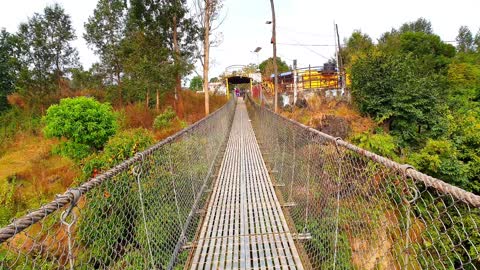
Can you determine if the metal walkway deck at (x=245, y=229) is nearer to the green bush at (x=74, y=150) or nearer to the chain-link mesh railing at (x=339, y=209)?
the chain-link mesh railing at (x=339, y=209)

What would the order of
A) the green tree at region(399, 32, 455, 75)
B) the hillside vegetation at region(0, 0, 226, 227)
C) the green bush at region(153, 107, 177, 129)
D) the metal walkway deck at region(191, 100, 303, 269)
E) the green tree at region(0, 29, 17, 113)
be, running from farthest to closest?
the green tree at region(399, 32, 455, 75)
the green tree at region(0, 29, 17, 113)
the green bush at region(153, 107, 177, 129)
the hillside vegetation at region(0, 0, 226, 227)
the metal walkway deck at region(191, 100, 303, 269)

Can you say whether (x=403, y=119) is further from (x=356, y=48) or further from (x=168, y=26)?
(x=356, y=48)

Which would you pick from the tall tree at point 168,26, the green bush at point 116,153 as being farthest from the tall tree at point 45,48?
the green bush at point 116,153

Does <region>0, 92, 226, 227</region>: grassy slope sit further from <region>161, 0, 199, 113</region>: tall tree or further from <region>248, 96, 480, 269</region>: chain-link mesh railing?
<region>248, 96, 480, 269</region>: chain-link mesh railing

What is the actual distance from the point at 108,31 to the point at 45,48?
373cm

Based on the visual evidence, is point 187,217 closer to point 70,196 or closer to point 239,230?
point 239,230

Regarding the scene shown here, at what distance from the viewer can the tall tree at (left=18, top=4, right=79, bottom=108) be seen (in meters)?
16.4

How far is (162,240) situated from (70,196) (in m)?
1.56

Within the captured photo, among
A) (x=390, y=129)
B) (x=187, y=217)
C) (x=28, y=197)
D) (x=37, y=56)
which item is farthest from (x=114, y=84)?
(x=187, y=217)

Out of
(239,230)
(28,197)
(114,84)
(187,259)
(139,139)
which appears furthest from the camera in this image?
(114,84)

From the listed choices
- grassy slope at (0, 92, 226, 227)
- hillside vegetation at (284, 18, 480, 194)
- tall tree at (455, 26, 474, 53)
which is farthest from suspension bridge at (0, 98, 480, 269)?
tall tree at (455, 26, 474, 53)

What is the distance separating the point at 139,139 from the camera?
5.41 metres

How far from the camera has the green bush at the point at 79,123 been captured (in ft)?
28.2

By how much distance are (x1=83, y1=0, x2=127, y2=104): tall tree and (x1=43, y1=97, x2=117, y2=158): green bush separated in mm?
8091
